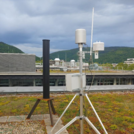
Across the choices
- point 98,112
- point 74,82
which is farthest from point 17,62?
point 74,82

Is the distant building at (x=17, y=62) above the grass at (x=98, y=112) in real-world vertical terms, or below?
above

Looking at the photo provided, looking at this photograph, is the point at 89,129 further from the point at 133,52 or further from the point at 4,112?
the point at 133,52

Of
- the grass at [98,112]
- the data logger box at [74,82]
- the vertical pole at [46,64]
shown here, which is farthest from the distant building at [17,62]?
the data logger box at [74,82]

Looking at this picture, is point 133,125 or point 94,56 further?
point 133,125

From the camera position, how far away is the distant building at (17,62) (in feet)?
78.3

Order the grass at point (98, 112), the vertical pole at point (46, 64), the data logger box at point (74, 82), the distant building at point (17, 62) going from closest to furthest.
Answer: the data logger box at point (74, 82), the grass at point (98, 112), the vertical pole at point (46, 64), the distant building at point (17, 62)

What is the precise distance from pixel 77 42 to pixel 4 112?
4388mm

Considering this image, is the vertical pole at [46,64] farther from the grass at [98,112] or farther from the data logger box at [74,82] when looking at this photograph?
the data logger box at [74,82]

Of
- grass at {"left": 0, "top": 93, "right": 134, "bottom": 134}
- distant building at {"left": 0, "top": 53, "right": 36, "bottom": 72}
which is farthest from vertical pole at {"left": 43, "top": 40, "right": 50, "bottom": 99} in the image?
distant building at {"left": 0, "top": 53, "right": 36, "bottom": 72}

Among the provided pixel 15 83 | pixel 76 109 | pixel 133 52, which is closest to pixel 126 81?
pixel 15 83

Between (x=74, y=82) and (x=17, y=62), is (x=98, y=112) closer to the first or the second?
(x=74, y=82)

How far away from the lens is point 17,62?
80.2 feet

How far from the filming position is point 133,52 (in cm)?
12688

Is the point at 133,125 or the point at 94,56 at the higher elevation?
the point at 94,56
